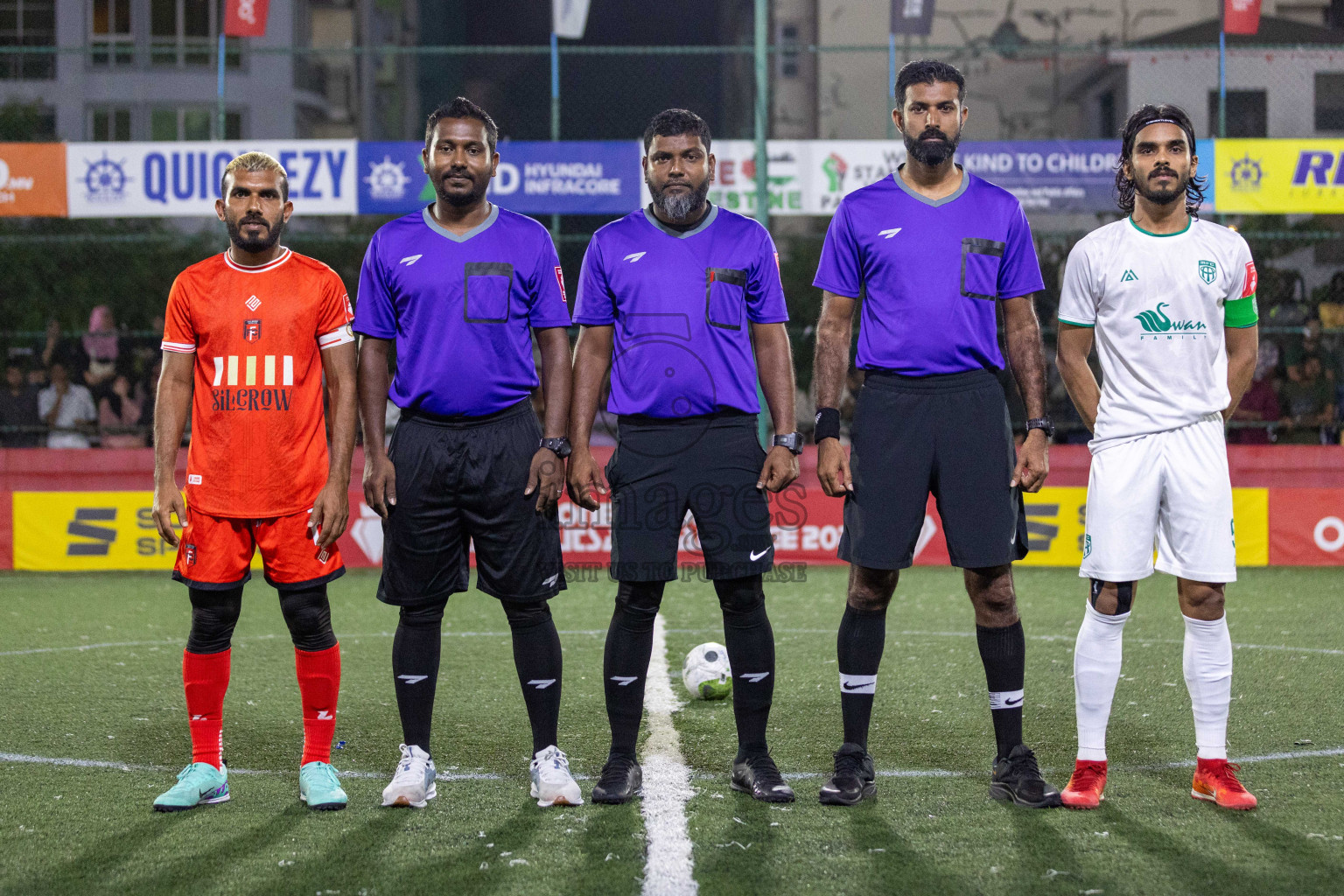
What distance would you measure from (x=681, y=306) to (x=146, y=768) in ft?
8.19

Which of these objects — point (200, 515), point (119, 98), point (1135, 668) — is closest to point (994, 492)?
point (200, 515)

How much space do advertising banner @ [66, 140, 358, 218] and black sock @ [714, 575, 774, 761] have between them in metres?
9.35

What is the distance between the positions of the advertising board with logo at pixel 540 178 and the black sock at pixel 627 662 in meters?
8.68

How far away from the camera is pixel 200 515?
3.94 metres

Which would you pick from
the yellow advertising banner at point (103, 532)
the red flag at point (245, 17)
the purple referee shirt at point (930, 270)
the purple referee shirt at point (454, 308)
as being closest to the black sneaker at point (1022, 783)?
the purple referee shirt at point (930, 270)

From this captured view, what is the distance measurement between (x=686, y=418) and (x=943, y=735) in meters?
1.81

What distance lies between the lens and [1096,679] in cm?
396

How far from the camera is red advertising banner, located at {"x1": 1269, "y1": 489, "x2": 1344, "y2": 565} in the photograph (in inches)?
431

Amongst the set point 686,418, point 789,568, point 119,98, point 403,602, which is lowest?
point 789,568

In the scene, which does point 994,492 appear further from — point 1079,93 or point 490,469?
point 1079,93

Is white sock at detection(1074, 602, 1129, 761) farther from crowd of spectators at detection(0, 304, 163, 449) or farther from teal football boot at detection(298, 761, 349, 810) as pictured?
crowd of spectators at detection(0, 304, 163, 449)

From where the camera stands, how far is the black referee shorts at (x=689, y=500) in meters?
3.95

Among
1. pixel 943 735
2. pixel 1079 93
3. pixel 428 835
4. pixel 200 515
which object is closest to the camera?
pixel 428 835

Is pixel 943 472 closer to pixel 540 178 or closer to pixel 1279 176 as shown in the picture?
pixel 540 178
